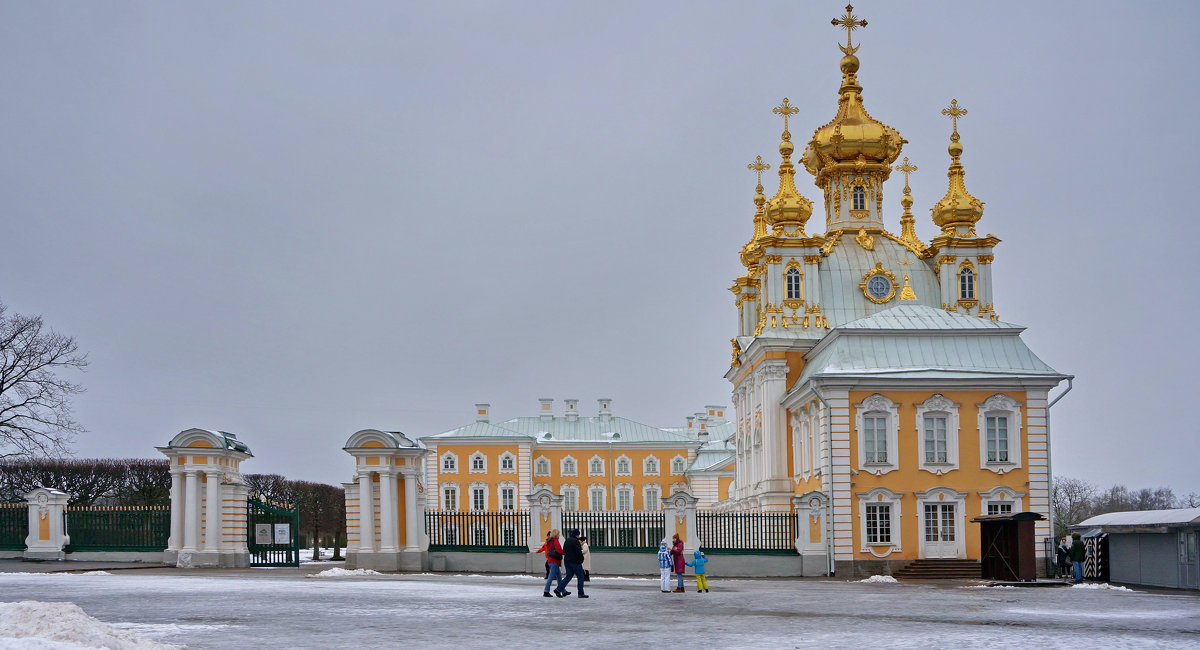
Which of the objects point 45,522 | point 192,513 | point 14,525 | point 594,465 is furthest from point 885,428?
point 594,465

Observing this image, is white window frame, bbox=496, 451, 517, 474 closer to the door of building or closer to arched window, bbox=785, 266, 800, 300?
arched window, bbox=785, 266, 800, 300

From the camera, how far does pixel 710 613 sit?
18.9 metres

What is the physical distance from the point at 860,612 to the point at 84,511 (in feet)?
76.7

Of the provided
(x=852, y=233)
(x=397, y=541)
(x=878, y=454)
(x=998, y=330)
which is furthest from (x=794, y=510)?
(x=852, y=233)

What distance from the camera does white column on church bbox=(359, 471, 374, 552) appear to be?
3447 centimetres

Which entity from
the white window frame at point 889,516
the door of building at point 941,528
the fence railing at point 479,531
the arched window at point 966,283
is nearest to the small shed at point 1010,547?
the white window frame at point 889,516

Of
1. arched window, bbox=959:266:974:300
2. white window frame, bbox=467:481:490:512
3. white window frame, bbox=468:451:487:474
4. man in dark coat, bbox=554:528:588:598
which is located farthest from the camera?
white window frame, bbox=468:451:487:474

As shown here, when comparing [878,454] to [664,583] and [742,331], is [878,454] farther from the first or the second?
[742,331]

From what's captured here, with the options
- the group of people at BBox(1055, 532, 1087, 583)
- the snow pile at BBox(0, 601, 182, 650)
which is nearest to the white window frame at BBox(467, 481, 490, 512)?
the group of people at BBox(1055, 532, 1087, 583)

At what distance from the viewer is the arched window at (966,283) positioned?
159ft

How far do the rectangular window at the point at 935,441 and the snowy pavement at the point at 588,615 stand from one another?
10.1 m

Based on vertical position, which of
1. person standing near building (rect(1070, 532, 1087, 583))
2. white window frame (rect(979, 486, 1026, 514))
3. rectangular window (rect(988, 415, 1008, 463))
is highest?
rectangular window (rect(988, 415, 1008, 463))

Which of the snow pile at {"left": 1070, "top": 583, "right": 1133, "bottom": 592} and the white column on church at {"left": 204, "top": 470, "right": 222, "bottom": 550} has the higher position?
the white column on church at {"left": 204, "top": 470, "right": 222, "bottom": 550}

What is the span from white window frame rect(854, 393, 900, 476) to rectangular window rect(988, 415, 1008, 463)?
2601 millimetres
